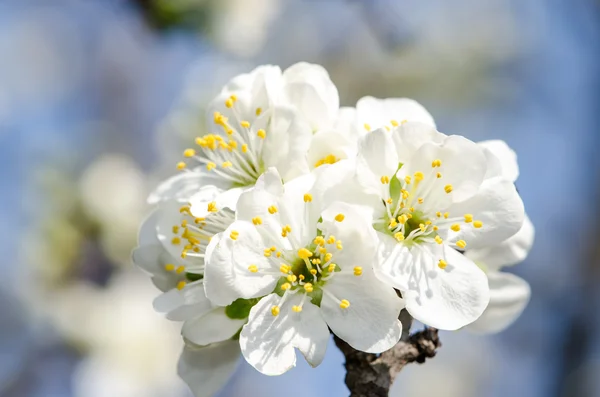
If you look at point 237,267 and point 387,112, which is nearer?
point 237,267

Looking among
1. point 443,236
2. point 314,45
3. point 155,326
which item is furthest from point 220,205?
point 314,45

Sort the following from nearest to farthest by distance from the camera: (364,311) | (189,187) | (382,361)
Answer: (364,311)
(382,361)
(189,187)

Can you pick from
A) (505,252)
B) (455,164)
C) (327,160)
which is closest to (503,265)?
(505,252)

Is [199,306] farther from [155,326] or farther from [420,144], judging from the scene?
[155,326]

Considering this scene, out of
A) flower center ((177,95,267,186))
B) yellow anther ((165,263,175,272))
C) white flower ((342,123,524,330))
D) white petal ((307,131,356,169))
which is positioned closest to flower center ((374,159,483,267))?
white flower ((342,123,524,330))

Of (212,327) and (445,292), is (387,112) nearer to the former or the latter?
(445,292)

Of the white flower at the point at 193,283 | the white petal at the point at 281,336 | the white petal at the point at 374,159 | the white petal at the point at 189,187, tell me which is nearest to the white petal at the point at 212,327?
the white flower at the point at 193,283

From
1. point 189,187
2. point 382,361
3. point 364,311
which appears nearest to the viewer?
point 364,311
